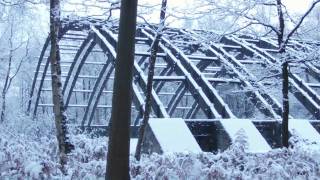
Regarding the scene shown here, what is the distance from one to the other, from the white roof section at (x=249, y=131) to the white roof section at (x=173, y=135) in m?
1.43

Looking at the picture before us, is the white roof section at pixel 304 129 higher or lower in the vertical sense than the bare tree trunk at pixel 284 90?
lower

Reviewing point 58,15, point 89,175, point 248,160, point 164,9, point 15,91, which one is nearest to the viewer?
point 89,175

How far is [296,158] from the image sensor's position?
10586 mm

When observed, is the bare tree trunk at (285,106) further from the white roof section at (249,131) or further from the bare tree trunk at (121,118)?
the bare tree trunk at (121,118)

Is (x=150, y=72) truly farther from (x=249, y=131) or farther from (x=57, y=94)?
(x=249, y=131)

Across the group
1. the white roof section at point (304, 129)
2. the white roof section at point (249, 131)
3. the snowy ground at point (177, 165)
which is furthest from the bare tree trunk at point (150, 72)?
the white roof section at point (304, 129)

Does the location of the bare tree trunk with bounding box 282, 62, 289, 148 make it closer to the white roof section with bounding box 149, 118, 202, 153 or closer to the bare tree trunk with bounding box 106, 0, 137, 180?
the white roof section with bounding box 149, 118, 202, 153

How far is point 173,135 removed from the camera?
1445cm

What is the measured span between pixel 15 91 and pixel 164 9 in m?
39.2

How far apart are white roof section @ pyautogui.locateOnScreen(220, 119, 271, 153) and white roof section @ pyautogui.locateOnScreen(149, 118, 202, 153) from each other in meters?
1.43

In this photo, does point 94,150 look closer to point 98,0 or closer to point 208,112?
point 98,0

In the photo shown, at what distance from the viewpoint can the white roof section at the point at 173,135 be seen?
542 inches

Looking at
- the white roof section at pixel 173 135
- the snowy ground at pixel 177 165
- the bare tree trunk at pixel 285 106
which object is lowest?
the white roof section at pixel 173 135

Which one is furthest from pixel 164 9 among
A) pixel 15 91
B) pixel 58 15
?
pixel 15 91
